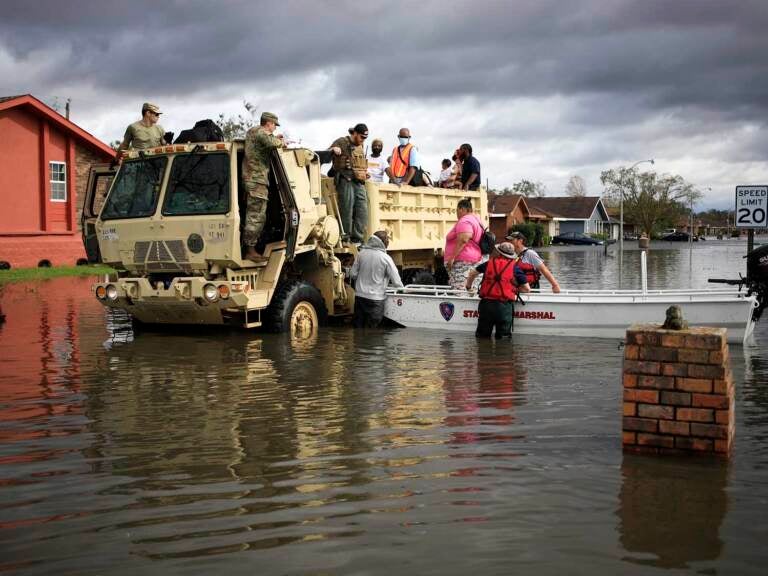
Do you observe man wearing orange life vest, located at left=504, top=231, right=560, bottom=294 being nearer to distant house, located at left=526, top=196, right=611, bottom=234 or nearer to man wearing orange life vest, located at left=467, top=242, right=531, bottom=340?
man wearing orange life vest, located at left=467, top=242, right=531, bottom=340

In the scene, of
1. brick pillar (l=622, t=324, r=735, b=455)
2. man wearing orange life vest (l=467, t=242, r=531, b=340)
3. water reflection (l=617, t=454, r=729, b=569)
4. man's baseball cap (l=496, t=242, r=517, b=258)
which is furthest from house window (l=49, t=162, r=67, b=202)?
water reflection (l=617, t=454, r=729, b=569)

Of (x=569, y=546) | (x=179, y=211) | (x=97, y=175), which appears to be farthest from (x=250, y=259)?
(x=569, y=546)

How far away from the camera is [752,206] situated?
14102 mm

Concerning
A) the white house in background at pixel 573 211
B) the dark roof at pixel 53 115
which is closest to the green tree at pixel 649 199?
the white house in background at pixel 573 211

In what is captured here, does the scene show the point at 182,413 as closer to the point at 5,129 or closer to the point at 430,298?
the point at 430,298

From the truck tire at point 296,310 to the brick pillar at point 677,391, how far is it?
675cm

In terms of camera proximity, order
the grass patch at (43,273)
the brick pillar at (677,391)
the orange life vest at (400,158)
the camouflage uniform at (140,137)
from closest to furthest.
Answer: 1. the brick pillar at (677,391)
2. the camouflage uniform at (140,137)
3. the orange life vest at (400,158)
4. the grass patch at (43,273)

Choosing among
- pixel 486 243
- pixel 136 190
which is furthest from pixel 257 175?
pixel 486 243

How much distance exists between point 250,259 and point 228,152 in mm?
1373

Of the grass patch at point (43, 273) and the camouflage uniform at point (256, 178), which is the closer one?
the camouflage uniform at point (256, 178)

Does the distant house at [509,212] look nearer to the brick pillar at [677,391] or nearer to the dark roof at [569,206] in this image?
the dark roof at [569,206]

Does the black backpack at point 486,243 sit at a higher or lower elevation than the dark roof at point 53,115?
lower

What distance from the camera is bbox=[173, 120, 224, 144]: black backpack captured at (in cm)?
1166

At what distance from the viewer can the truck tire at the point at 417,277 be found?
15312 millimetres
